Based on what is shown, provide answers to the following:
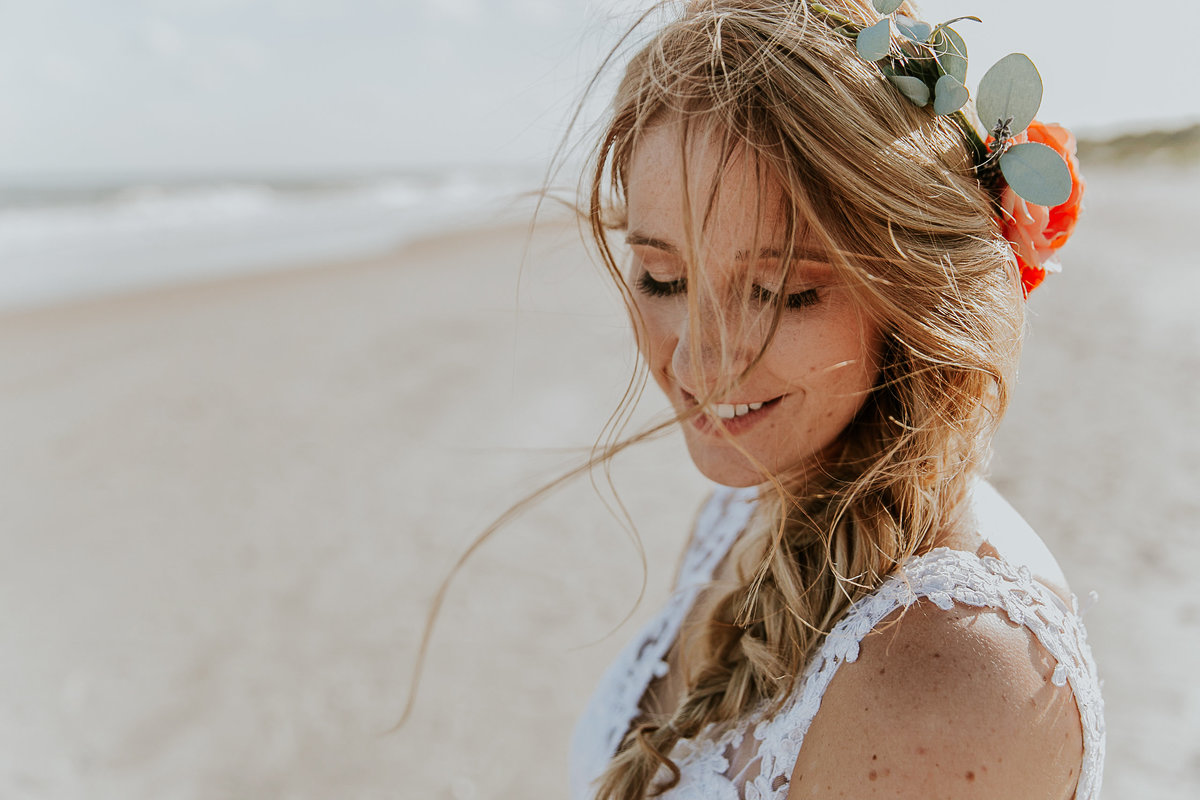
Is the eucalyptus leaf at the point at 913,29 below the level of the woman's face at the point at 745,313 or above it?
above

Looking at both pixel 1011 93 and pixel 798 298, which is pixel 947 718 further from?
pixel 1011 93

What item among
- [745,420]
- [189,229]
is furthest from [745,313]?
[189,229]

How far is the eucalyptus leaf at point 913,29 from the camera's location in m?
1.18

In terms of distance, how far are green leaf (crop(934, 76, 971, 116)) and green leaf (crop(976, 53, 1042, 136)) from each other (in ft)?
0.33

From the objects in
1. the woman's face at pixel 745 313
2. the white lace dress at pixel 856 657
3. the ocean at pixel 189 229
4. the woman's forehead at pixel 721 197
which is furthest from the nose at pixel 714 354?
the ocean at pixel 189 229

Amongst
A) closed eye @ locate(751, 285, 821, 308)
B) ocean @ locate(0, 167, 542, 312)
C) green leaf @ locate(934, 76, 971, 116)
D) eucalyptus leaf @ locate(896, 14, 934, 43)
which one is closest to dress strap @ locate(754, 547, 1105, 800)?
closed eye @ locate(751, 285, 821, 308)

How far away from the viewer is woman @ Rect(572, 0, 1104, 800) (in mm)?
961

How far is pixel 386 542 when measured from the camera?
15.0ft

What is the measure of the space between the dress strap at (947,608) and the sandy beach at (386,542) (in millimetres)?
507

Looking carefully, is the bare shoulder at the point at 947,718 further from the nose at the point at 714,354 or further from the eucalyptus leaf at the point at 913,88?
the eucalyptus leaf at the point at 913,88

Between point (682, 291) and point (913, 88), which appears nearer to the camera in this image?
point (913, 88)

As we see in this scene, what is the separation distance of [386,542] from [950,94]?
3.99 meters

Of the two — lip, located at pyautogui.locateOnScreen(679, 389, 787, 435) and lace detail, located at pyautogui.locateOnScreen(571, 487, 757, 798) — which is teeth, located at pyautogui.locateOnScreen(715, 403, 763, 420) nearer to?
lip, located at pyautogui.locateOnScreen(679, 389, 787, 435)

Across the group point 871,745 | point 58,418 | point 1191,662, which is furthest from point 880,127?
point 58,418
